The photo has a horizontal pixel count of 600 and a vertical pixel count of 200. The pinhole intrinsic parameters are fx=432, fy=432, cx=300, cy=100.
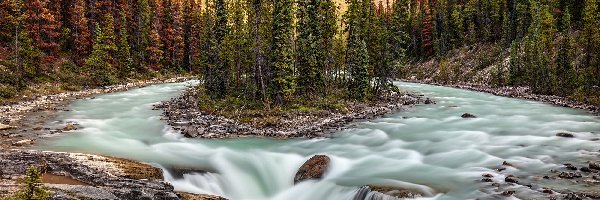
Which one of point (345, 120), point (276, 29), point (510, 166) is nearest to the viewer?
point (510, 166)

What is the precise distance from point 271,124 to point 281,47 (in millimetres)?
9403

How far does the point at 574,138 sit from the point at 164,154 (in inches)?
1059

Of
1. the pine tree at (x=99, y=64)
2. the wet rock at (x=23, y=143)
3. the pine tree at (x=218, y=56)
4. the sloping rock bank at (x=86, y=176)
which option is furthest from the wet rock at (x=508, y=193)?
the pine tree at (x=99, y=64)

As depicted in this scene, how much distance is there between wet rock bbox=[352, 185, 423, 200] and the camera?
58.9ft

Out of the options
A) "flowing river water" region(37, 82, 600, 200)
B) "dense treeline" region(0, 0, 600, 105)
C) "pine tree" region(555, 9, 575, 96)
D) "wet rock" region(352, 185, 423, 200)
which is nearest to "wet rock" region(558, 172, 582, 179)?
"flowing river water" region(37, 82, 600, 200)

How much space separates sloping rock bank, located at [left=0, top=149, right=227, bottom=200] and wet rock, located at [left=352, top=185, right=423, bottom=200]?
7.93 metres

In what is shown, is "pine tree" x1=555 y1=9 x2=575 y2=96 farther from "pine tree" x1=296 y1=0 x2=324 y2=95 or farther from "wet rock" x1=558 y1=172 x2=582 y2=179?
"wet rock" x1=558 y1=172 x2=582 y2=179

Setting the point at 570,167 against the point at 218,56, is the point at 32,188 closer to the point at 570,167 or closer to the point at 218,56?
the point at 570,167

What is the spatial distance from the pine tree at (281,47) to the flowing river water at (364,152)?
8934 millimetres

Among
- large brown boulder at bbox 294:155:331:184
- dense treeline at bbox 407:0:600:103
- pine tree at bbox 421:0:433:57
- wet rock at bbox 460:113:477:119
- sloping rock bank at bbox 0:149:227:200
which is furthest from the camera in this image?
pine tree at bbox 421:0:433:57

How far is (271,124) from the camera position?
115ft

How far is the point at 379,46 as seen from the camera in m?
56.3

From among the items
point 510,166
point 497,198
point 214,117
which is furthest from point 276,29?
point 497,198

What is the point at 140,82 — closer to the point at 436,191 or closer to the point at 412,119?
the point at 412,119
